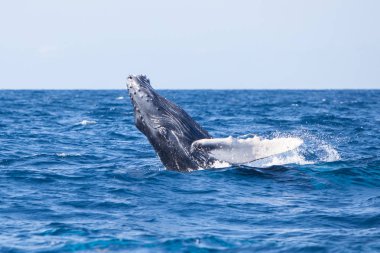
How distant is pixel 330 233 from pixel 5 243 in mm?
4432

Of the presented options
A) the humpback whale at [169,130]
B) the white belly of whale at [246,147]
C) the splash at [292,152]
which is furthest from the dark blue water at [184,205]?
the white belly of whale at [246,147]

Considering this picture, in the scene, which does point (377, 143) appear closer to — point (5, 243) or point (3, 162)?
point (3, 162)

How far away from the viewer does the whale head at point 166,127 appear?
13211 millimetres

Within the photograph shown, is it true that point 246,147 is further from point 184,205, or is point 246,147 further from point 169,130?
point 169,130

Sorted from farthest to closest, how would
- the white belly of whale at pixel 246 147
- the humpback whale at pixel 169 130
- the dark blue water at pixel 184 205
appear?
the humpback whale at pixel 169 130
the white belly of whale at pixel 246 147
the dark blue water at pixel 184 205

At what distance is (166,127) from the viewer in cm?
1328

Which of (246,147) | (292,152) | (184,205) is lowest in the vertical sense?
(184,205)

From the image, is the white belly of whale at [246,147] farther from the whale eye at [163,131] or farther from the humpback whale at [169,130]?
the whale eye at [163,131]

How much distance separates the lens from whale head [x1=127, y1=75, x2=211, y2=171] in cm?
1321

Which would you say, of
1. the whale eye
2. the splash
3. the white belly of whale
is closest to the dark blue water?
the splash

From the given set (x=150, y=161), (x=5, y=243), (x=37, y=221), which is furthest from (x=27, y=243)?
(x=150, y=161)

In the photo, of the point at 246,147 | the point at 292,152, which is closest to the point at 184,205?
the point at 246,147

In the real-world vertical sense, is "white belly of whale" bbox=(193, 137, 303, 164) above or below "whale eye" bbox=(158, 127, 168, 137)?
below

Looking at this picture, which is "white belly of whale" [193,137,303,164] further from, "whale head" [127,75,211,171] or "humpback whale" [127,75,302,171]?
"whale head" [127,75,211,171]
